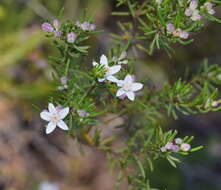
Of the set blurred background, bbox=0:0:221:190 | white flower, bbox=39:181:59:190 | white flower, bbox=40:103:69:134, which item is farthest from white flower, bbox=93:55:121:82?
white flower, bbox=39:181:59:190

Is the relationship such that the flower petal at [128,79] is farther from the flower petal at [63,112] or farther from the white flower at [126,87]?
the flower petal at [63,112]

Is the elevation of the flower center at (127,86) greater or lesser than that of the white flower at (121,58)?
lesser

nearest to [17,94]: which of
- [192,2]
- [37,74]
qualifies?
[37,74]

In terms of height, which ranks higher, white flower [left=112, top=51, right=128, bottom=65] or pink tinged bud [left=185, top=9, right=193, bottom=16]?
pink tinged bud [left=185, top=9, right=193, bottom=16]

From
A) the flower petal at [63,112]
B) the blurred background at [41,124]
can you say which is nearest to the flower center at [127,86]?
the flower petal at [63,112]

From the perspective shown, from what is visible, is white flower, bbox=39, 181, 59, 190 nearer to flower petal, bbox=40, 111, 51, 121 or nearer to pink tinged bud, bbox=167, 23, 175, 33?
flower petal, bbox=40, 111, 51, 121

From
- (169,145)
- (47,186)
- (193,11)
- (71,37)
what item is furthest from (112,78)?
(47,186)

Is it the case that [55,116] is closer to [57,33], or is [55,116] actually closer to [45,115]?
[45,115]
